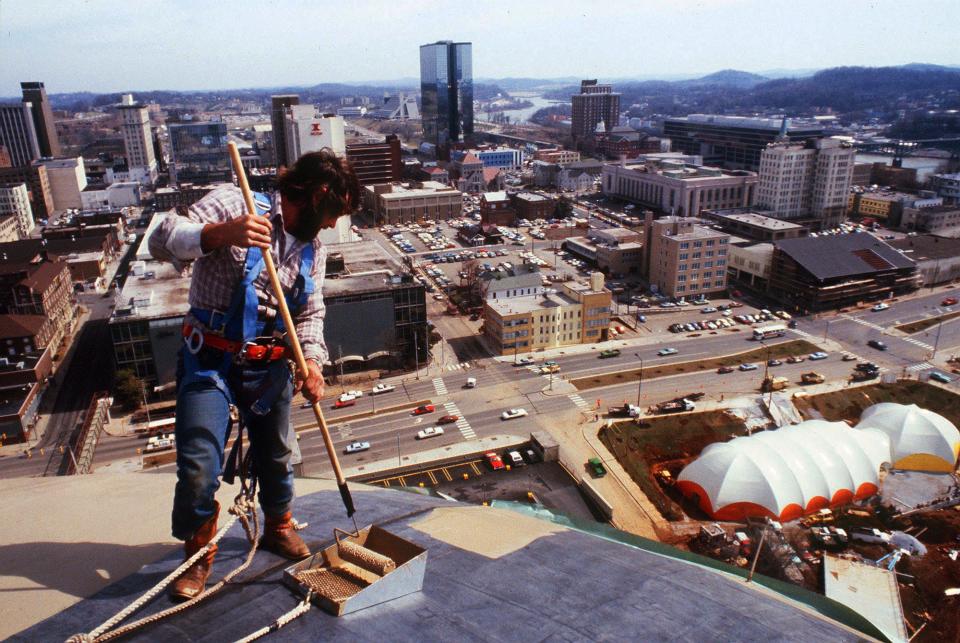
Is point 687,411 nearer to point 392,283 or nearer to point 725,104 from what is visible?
point 392,283

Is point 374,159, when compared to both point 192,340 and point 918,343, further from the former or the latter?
point 192,340

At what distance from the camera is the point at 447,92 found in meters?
87.6

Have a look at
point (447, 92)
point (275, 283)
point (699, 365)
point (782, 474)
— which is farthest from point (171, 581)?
point (447, 92)

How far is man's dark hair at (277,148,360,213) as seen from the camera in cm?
307

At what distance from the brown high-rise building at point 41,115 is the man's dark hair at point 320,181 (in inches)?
2958

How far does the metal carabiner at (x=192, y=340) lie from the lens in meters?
3.04

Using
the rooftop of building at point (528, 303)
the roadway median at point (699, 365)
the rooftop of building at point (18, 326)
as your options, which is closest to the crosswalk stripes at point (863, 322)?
the roadway median at point (699, 365)

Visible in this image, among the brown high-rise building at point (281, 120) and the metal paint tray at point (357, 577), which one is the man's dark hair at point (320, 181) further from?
the brown high-rise building at point (281, 120)

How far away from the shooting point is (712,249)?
29000mm

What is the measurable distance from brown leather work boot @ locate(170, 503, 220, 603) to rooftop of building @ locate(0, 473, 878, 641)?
0.27ft

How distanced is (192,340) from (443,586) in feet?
5.35

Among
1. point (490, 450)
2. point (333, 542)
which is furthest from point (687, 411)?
point (333, 542)

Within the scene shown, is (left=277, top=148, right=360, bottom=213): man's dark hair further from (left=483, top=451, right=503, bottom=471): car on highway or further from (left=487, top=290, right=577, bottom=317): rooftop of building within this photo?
(left=487, top=290, right=577, bottom=317): rooftop of building

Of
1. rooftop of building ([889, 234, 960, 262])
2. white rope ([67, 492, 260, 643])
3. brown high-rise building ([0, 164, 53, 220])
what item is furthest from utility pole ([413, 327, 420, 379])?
brown high-rise building ([0, 164, 53, 220])
